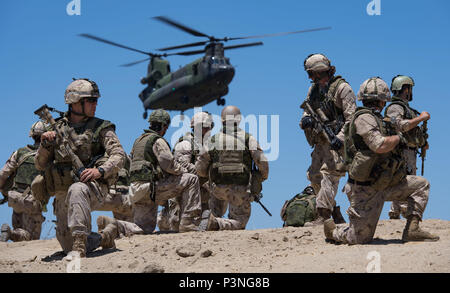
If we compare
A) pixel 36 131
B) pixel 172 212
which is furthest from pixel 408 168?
pixel 36 131

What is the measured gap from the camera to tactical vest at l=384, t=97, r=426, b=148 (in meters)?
9.86

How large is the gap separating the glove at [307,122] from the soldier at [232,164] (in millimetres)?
972

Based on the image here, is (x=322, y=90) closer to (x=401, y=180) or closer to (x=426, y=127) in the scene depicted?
(x=426, y=127)

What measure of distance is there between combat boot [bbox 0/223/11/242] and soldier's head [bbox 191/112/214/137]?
3.61m

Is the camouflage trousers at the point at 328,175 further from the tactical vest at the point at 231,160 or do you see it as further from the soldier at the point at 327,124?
the tactical vest at the point at 231,160

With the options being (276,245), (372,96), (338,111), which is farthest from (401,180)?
(338,111)

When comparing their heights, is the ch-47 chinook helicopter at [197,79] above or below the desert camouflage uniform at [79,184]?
above

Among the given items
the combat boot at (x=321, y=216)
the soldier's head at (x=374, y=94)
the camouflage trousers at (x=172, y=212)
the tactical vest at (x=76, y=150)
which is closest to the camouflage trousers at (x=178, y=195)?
the camouflage trousers at (x=172, y=212)

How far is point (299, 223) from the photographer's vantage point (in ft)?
35.2

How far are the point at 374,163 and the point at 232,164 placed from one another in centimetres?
357

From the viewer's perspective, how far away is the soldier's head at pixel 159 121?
11531 mm

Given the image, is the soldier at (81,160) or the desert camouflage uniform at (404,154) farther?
the desert camouflage uniform at (404,154)

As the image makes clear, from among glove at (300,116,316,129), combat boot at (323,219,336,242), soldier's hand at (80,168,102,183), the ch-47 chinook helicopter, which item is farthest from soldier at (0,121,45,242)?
the ch-47 chinook helicopter
